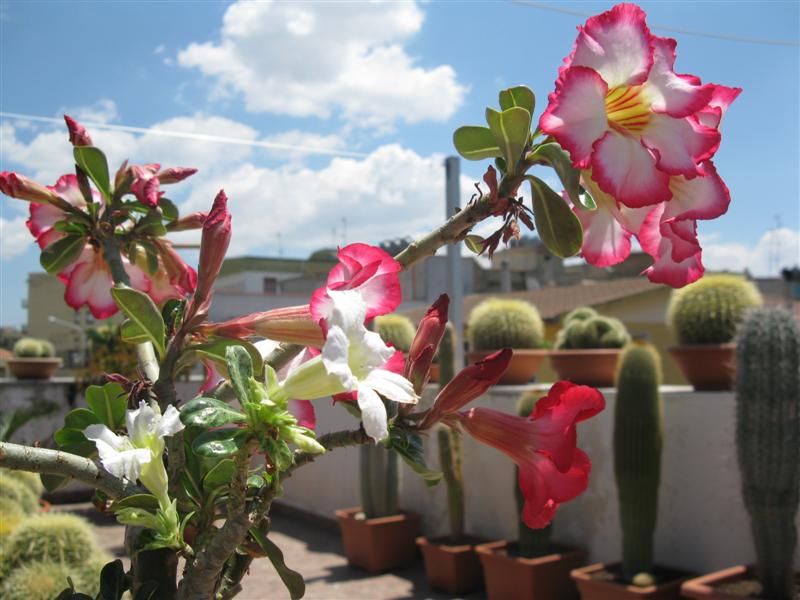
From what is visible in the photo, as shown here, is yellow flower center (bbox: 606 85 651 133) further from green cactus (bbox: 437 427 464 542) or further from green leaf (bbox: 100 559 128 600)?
green cactus (bbox: 437 427 464 542)

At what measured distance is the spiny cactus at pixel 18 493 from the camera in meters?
4.53

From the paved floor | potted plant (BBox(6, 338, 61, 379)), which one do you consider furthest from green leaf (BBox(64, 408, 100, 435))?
potted plant (BBox(6, 338, 61, 379))

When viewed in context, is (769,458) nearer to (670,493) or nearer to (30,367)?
(670,493)

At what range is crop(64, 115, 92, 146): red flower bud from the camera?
31.4 inches

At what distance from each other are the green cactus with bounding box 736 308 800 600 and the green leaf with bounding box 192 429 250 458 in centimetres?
353

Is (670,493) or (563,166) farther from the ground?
(563,166)

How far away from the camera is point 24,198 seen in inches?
31.4

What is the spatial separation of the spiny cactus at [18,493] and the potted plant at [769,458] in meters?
3.48

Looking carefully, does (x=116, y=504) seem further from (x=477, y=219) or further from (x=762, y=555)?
(x=762, y=555)

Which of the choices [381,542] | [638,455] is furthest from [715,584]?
[381,542]

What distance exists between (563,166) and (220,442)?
273 millimetres

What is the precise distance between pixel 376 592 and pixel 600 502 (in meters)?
1.53

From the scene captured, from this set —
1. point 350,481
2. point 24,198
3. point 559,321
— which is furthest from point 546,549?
point 559,321

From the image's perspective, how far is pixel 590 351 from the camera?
207 inches
